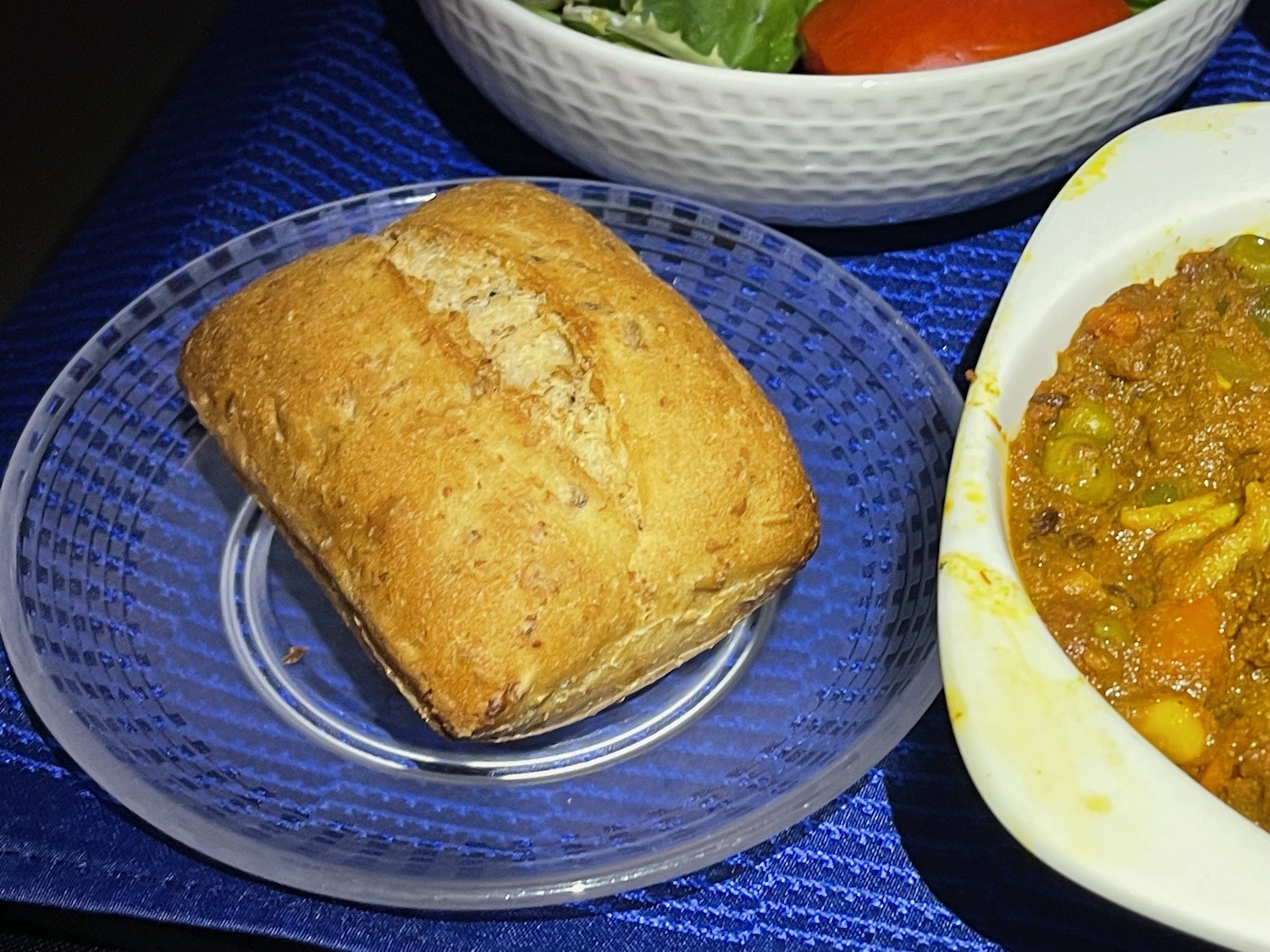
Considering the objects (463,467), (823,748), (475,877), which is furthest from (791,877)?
(463,467)

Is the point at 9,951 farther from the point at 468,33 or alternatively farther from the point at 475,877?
the point at 468,33

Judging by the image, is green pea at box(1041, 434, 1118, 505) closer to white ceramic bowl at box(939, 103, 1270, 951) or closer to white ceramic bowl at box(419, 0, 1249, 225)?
white ceramic bowl at box(939, 103, 1270, 951)

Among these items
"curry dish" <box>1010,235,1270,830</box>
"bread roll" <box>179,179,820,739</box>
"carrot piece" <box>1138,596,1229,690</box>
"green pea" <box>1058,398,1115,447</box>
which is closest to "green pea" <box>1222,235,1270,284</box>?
"curry dish" <box>1010,235,1270,830</box>

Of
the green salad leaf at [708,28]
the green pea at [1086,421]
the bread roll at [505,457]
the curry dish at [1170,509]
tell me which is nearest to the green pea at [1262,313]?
the curry dish at [1170,509]

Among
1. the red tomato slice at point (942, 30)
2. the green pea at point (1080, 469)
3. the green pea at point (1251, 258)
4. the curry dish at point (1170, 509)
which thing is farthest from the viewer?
the red tomato slice at point (942, 30)

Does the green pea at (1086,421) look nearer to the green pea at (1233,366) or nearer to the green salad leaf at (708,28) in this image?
the green pea at (1233,366)

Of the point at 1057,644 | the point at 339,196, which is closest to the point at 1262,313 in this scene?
the point at 1057,644
